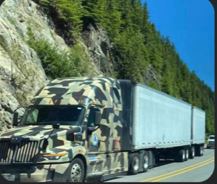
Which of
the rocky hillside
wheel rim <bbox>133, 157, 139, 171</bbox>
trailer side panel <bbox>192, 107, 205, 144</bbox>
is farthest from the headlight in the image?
trailer side panel <bbox>192, 107, 205, 144</bbox>

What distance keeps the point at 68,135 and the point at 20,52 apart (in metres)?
13.6

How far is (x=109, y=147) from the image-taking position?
16422 mm

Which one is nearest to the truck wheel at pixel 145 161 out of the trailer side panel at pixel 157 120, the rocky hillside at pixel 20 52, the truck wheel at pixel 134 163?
the trailer side panel at pixel 157 120

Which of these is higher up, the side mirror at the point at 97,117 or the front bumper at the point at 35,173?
the side mirror at the point at 97,117

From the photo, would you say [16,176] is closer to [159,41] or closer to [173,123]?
[173,123]

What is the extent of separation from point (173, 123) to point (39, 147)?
13.1 metres

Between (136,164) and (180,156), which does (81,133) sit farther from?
(180,156)

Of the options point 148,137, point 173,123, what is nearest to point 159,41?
point 173,123

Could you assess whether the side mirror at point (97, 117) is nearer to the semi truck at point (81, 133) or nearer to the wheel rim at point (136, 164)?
the semi truck at point (81, 133)

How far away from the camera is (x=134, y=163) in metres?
19.3

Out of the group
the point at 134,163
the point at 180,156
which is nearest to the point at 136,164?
the point at 134,163

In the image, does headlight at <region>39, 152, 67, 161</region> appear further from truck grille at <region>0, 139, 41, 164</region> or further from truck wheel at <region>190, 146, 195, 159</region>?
truck wheel at <region>190, 146, 195, 159</region>

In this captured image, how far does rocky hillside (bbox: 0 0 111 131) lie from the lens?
23667 mm

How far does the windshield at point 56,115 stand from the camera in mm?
15031
